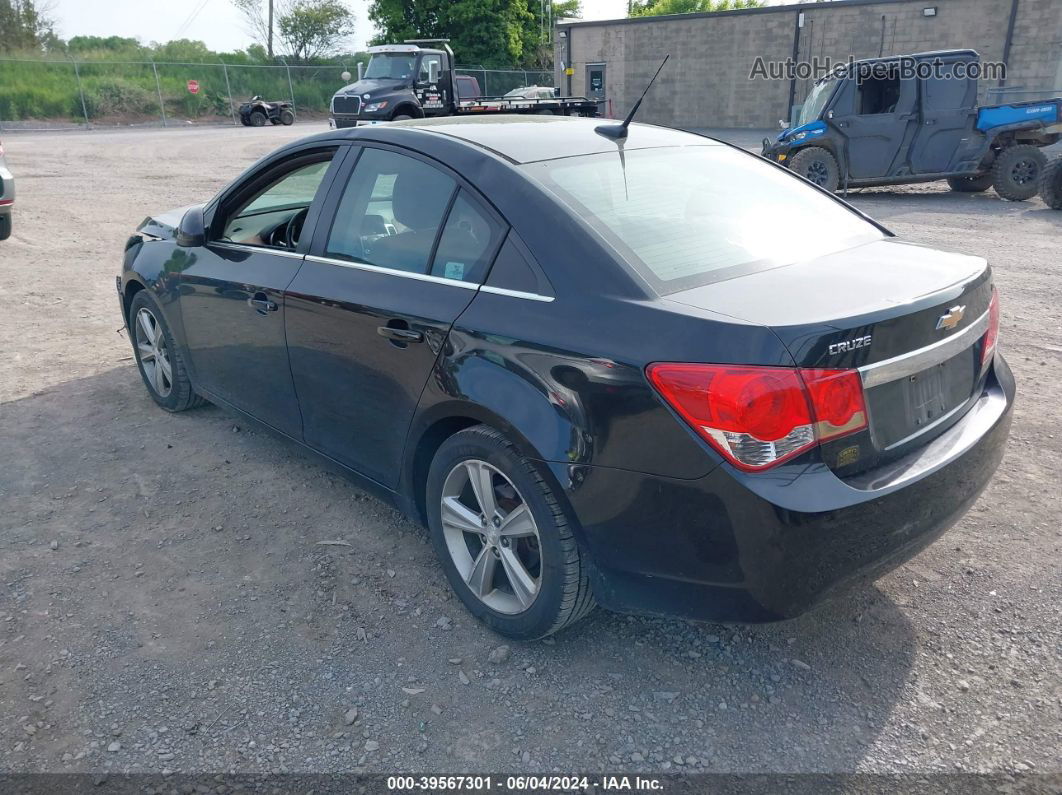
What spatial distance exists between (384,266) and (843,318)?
5.62 feet

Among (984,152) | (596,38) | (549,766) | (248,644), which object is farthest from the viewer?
(596,38)

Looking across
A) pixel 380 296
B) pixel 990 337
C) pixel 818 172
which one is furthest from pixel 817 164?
pixel 380 296

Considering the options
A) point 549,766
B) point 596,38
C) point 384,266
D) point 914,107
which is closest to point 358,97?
point 914,107

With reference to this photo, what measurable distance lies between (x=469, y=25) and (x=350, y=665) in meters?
47.0

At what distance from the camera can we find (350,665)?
2775 mm

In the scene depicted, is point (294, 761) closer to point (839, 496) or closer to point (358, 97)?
point (839, 496)

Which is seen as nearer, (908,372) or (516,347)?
(908,372)

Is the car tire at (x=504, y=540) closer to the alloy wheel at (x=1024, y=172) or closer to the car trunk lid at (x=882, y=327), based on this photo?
the car trunk lid at (x=882, y=327)

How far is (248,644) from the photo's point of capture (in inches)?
114

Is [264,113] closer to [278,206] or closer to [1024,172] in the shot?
[1024,172]

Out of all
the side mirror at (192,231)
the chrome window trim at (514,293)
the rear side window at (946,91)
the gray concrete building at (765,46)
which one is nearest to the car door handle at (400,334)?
the chrome window trim at (514,293)

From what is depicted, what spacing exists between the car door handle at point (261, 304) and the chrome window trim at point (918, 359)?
8.03ft

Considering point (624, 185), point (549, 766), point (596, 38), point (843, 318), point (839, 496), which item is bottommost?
point (549, 766)

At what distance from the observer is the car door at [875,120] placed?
43.4 ft
